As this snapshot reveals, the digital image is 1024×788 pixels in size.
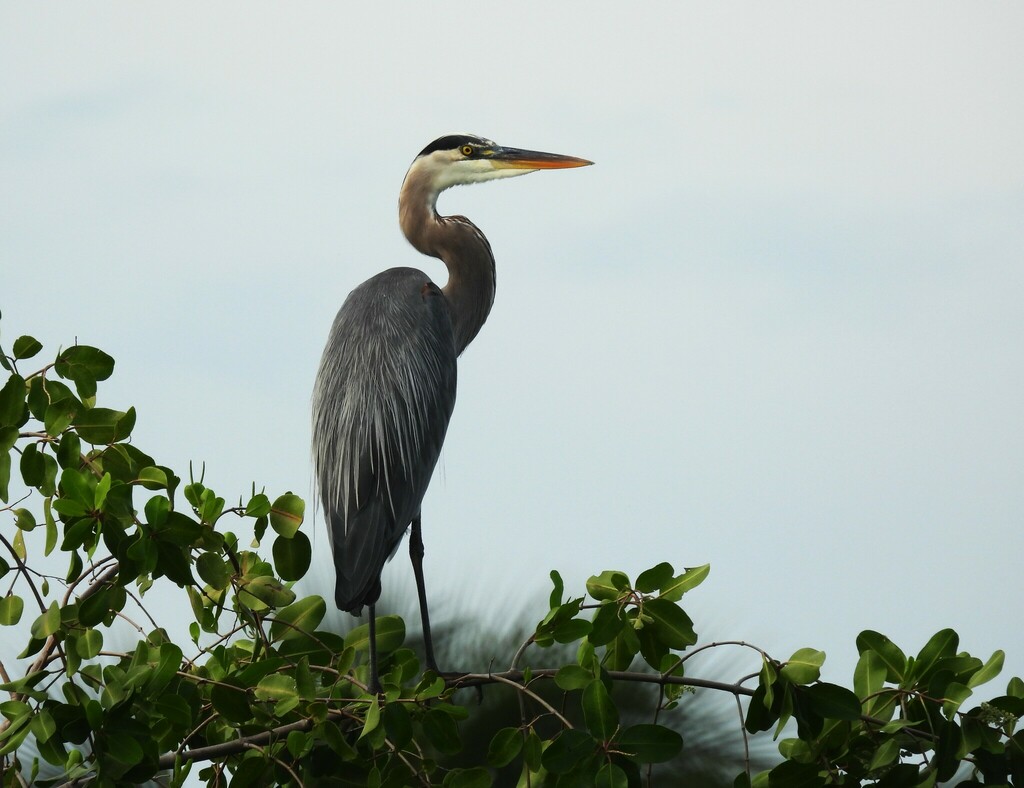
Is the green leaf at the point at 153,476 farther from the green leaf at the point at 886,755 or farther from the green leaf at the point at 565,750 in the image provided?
the green leaf at the point at 886,755

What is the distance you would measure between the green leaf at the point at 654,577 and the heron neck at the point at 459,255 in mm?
1812

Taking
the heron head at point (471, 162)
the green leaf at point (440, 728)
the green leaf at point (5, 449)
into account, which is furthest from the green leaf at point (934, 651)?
the heron head at point (471, 162)

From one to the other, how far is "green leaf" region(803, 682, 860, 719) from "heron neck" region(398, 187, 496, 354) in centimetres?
193


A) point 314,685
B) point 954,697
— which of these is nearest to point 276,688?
point 314,685

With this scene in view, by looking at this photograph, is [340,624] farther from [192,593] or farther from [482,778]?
[482,778]

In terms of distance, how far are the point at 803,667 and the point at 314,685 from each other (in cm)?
74

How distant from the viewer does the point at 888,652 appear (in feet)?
5.69

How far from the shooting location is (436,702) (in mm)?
1875

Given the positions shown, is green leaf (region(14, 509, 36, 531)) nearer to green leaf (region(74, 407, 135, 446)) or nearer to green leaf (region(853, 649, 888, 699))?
green leaf (region(74, 407, 135, 446))

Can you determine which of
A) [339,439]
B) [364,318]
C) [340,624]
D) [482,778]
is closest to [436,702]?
[482,778]

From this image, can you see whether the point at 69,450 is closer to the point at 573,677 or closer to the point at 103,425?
the point at 103,425

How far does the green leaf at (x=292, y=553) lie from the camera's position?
183 cm

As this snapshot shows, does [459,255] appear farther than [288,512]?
Yes

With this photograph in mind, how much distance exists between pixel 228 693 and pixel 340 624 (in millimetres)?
1705
